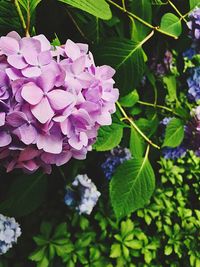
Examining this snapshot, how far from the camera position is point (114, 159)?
171cm

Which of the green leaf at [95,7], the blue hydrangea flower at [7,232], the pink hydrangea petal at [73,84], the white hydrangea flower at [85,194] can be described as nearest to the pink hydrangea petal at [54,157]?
the pink hydrangea petal at [73,84]

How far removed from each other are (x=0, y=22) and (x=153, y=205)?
1.35m

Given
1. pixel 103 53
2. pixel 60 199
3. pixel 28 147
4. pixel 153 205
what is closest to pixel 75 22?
pixel 103 53

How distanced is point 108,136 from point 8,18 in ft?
1.30

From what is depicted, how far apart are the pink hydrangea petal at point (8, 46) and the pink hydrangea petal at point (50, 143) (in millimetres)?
115

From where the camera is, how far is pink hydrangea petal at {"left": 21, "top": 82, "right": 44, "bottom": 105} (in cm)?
66

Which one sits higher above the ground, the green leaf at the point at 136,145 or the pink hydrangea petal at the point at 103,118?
the pink hydrangea petal at the point at 103,118

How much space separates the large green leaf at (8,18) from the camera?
0.81m

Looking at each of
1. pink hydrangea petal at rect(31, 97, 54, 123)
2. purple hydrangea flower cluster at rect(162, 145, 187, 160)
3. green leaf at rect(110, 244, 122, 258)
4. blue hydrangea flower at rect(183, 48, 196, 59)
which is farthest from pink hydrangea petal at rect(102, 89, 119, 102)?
green leaf at rect(110, 244, 122, 258)

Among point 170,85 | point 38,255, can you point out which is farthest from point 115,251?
point 170,85

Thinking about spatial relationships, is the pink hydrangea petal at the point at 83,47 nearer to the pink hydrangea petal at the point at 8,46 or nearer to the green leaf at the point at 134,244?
the pink hydrangea petal at the point at 8,46

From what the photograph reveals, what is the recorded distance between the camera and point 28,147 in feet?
2.33

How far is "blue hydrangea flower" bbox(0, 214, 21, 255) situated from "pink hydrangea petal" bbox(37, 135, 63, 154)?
0.78m

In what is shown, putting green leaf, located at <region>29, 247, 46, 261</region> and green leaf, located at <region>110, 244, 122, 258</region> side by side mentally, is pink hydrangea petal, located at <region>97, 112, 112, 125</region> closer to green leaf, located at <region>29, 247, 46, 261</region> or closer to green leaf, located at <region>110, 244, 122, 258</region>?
green leaf, located at <region>29, 247, 46, 261</region>
